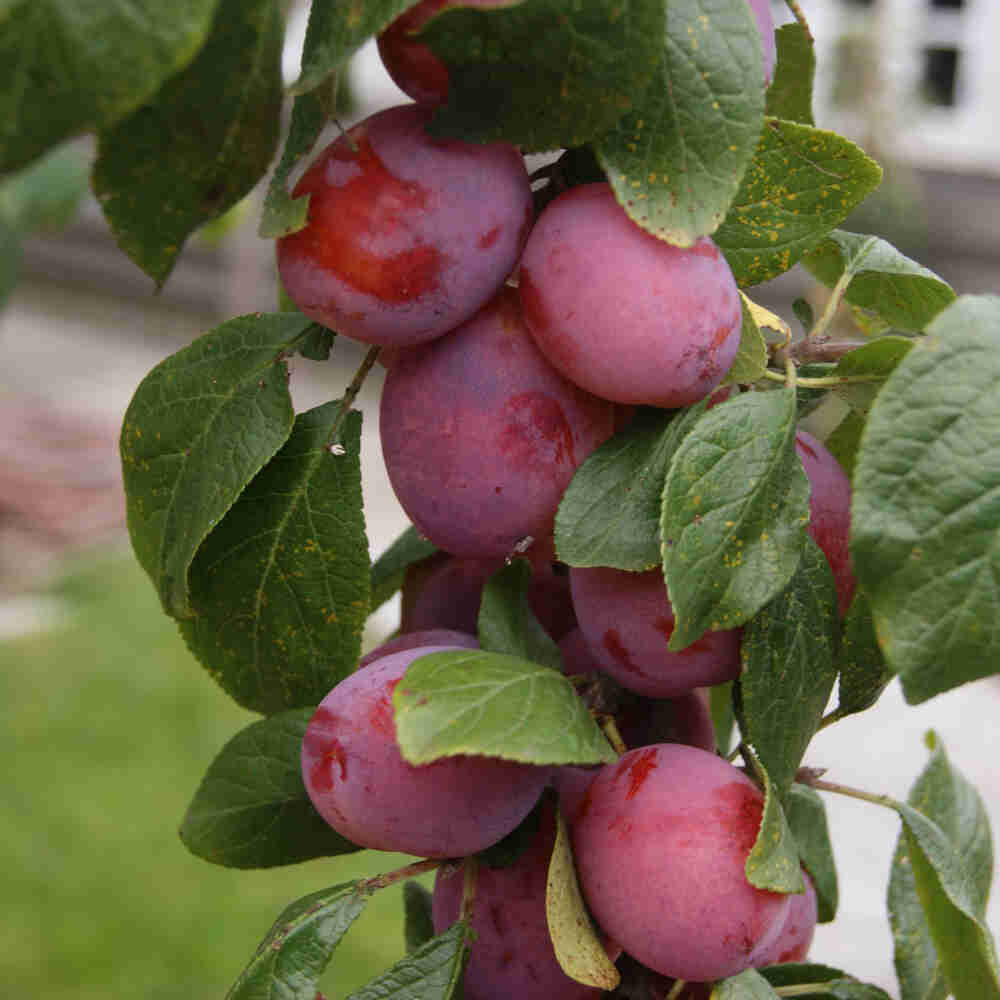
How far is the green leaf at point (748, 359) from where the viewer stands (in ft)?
1.35

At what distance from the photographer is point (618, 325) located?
1.22 feet

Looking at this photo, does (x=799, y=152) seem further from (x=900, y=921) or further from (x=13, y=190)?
(x=13, y=190)

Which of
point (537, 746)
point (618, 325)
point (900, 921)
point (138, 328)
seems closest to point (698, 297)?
point (618, 325)

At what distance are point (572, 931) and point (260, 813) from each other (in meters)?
0.14

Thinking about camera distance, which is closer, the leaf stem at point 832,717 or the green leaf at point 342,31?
the green leaf at point 342,31

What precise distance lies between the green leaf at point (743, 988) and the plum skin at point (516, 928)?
0.06 metres

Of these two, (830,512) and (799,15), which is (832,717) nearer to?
(830,512)

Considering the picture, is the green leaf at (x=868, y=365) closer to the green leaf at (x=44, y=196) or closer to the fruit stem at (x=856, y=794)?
the fruit stem at (x=856, y=794)

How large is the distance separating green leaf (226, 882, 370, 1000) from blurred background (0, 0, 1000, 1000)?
68cm

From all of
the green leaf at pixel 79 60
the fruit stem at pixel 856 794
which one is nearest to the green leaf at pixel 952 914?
the fruit stem at pixel 856 794

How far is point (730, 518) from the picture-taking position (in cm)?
38

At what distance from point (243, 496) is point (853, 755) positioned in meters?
2.06

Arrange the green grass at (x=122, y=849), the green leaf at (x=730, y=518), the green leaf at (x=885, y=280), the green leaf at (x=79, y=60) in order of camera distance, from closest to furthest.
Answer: the green leaf at (x=79, y=60)
the green leaf at (x=730, y=518)
the green leaf at (x=885, y=280)
the green grass at (x=122, y=849)

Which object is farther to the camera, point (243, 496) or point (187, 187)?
point (243, 496)
